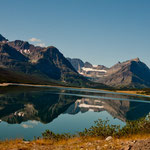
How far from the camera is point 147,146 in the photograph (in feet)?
42.6

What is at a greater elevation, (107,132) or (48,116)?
(107,132)

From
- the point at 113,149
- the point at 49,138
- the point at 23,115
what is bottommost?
the point at 23,115

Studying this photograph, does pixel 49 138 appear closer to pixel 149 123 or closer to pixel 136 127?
pixel 136 127

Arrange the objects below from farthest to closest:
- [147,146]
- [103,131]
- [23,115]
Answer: [23,115] < [103,131] < [147,146]

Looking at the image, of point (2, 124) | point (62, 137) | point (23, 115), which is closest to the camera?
point (62, 137)

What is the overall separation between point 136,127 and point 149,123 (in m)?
2.17

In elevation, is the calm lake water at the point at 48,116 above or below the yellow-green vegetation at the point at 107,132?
below

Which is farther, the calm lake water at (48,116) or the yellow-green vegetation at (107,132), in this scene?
the calm lake water at (48,116)

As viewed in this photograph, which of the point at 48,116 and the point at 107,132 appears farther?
the point at 48,116

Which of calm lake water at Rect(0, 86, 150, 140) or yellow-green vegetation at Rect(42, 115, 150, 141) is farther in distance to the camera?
calm lake water at Rect(0, 86, 150, 140)

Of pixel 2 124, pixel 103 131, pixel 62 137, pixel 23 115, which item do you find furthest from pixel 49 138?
pixel 23 115

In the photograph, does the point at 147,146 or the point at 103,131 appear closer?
the point at 147,146

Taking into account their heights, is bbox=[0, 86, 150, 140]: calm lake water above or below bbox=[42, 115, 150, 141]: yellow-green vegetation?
below

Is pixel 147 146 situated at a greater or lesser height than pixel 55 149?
greater
